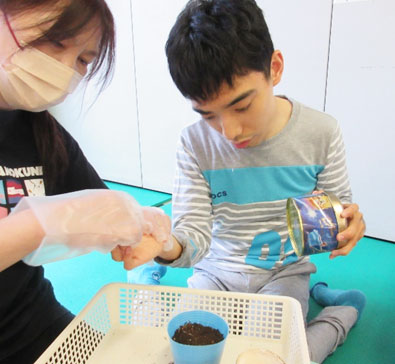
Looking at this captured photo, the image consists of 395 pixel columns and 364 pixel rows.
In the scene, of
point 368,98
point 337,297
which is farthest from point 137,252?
point 368,98

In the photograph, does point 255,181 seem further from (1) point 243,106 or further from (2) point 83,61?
(2) point 83,61

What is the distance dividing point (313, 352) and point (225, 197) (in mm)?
402

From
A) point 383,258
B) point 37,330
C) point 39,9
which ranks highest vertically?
point 39,9

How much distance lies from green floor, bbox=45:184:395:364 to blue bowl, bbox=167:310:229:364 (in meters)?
0.51

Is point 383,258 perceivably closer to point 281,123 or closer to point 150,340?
point 281,123

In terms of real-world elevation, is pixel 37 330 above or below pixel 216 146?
below

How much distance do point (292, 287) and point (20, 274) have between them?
22.8 inches

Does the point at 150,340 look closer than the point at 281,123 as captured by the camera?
Yes

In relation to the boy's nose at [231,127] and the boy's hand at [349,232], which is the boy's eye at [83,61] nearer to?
the boy's nose at [231,127]

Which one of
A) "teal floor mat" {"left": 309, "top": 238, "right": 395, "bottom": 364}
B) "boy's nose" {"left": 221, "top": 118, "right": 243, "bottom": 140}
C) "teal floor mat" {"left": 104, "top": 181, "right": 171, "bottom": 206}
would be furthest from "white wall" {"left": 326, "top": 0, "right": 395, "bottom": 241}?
"teal floor mat" {"left": 104, "top": 181, "right": 171, "bottom": 206}

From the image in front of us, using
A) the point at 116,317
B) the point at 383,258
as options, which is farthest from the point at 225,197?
the point at 383,258

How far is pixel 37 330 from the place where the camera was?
2.32 ft

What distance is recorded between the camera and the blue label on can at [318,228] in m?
0.59

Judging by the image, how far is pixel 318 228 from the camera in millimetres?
590
